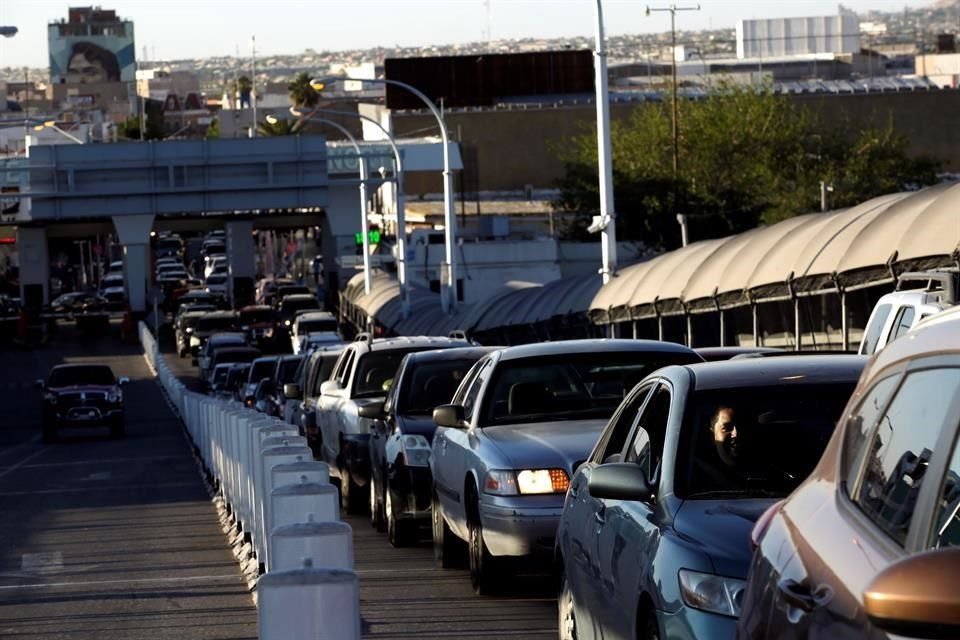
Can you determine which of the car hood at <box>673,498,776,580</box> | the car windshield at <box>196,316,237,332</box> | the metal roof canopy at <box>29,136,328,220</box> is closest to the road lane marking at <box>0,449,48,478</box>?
the car hood at <box>673,498,776,580</box>

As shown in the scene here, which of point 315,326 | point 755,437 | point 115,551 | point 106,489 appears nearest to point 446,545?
point 115,551

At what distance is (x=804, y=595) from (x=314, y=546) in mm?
3703

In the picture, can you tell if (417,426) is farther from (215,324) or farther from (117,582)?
(215,324)

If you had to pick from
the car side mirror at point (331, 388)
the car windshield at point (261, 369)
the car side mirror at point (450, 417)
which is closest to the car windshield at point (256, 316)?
the car windshield at point (261, 369)

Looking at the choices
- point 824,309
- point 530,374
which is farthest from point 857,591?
point 824,309

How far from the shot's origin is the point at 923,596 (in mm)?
3105

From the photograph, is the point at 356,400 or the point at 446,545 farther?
the point at 356,400

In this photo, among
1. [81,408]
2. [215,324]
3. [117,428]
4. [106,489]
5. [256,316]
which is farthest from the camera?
[256,316]

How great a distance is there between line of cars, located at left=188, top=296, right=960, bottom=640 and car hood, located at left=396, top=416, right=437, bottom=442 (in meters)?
0.03

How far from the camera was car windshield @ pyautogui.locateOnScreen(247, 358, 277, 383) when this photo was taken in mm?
41875

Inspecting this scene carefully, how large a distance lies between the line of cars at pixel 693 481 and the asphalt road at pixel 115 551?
1743mm

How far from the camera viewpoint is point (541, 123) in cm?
11500

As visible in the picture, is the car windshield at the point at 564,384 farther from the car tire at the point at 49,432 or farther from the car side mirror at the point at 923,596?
the car tire at the point at 49,432

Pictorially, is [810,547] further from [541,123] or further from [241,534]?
[541,123]
